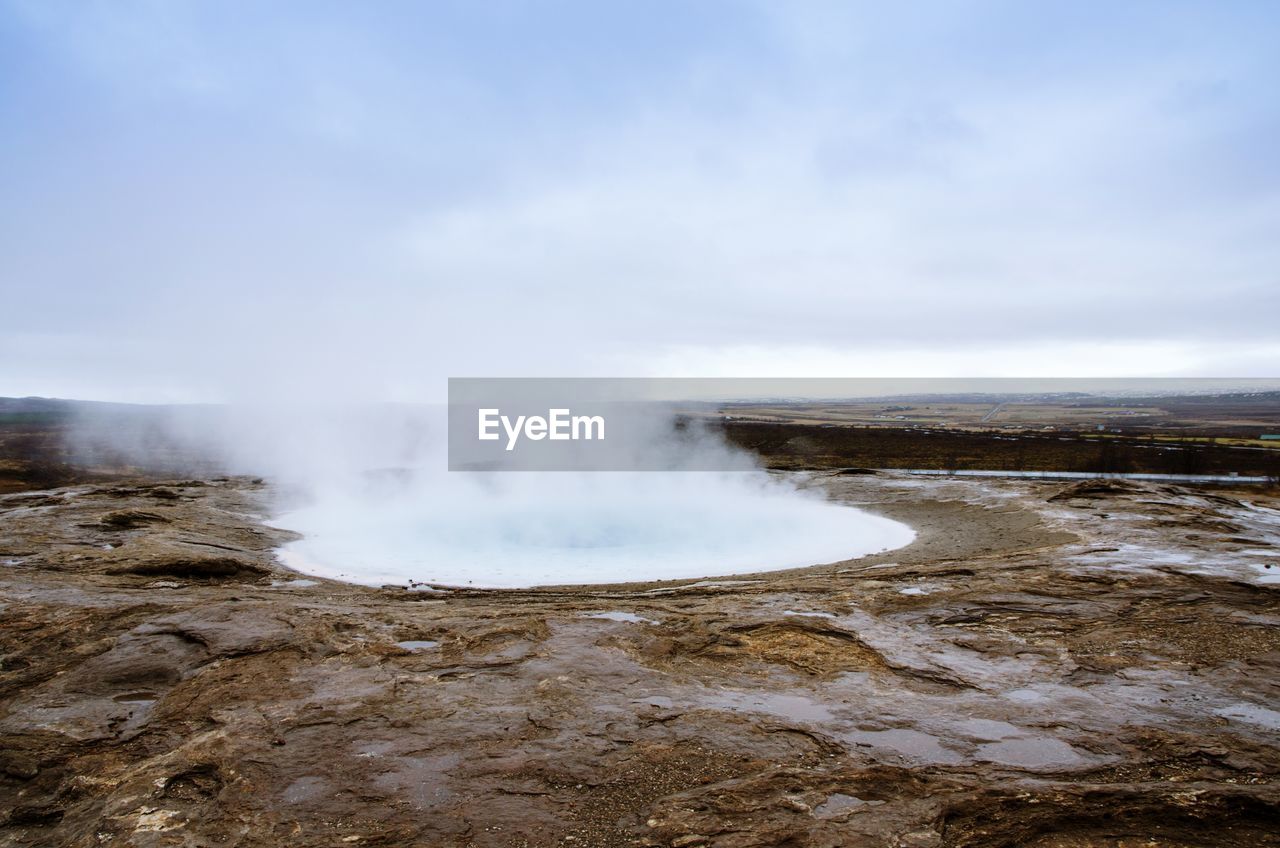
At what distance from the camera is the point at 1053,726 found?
4.80 meters

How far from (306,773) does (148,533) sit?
11057 millimetres

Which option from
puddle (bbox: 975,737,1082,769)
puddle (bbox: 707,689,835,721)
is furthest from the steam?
puddle (bbox: 975,737,1082,769)

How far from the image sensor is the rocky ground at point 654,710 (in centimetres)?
368

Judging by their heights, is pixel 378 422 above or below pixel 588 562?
above

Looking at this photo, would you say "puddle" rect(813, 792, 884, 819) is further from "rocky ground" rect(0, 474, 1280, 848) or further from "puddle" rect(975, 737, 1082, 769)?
"puddle" rect(975, 737, 1082, 769)

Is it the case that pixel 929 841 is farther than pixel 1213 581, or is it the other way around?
pixel 1213 581

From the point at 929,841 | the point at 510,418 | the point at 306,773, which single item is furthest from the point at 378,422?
the point at 929,841

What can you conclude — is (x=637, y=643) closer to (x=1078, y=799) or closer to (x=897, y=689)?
(x=897, y=689)

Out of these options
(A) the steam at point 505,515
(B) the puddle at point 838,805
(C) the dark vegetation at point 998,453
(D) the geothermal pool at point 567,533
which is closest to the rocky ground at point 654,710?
(B) the puddle at point 838,805

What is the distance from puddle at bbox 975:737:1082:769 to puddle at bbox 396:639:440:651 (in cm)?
478

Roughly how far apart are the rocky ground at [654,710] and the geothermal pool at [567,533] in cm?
159

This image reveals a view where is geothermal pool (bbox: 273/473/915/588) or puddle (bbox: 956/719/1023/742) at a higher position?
puddle (bbox: 956/719/1023/742)

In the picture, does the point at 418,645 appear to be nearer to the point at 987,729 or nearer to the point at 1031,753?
the point at 987,729

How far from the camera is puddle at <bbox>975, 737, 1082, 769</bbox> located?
4.27 m
